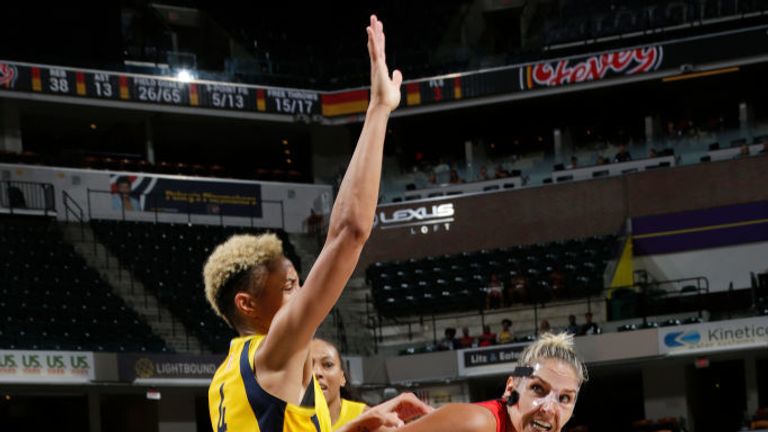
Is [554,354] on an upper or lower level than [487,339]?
upper

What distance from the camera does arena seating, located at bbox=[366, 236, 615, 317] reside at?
26.0 metres

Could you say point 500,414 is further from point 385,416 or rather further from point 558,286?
point 558,286

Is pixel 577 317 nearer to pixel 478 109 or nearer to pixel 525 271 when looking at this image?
pixel 525 271

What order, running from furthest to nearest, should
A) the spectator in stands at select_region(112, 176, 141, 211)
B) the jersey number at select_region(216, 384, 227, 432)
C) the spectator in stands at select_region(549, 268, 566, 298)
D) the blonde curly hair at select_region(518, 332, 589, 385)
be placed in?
1. the spectator in stands at select_region(112, 176, 141, 211)
2. the spectator in stands at select_region(549, 268, 566, 298)
3. the blonde curly hair at select_region(518, 332, 589, 385)
4. the jersey number at select_region(216, 384, 227, 432)

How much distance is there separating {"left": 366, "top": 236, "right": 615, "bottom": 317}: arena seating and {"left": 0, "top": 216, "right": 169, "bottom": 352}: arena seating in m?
5.76

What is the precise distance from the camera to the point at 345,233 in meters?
3.41

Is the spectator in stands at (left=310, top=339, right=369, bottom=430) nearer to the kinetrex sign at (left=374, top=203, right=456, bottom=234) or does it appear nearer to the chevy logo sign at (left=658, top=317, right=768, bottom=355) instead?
the chevy logo sign at (left=658, top=317, right=768, bottom=355)

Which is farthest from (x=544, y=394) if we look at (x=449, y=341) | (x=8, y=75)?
(x=8, y=75)

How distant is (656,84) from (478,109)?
173 inches

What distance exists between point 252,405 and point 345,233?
2.09ft

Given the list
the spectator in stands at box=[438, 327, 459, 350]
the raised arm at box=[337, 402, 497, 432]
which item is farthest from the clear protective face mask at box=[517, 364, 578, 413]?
the spectator in stands at box=[438, 327, 459, 350]

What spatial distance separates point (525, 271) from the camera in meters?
26.8

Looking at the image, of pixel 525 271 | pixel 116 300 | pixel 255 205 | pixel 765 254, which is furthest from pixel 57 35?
pixel 765 254

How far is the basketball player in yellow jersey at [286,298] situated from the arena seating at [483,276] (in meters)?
22.2
